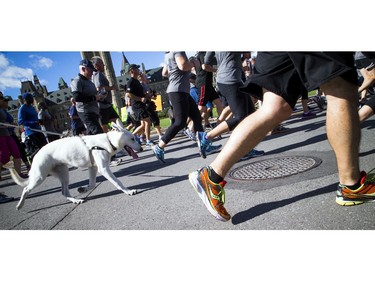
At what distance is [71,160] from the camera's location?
10.8 feet

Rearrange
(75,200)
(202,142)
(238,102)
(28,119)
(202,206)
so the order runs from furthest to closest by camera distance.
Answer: (28,119), (202,142), (238,102), (75,200), (202,206)

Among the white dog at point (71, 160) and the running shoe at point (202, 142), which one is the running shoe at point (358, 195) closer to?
the white dog at point (71, 160)

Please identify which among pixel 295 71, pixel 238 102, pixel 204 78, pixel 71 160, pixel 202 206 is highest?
pixel 295 71

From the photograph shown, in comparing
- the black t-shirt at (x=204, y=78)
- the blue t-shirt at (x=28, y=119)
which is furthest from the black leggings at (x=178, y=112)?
the blue t-shirt at (x=28, y=119)

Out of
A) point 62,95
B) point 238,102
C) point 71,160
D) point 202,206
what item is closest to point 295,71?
point 202,206

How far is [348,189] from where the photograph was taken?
6.04 ft

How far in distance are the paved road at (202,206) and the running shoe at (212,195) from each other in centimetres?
7

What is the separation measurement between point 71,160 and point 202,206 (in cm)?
184

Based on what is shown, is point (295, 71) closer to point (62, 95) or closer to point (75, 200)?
point (75, 200)
